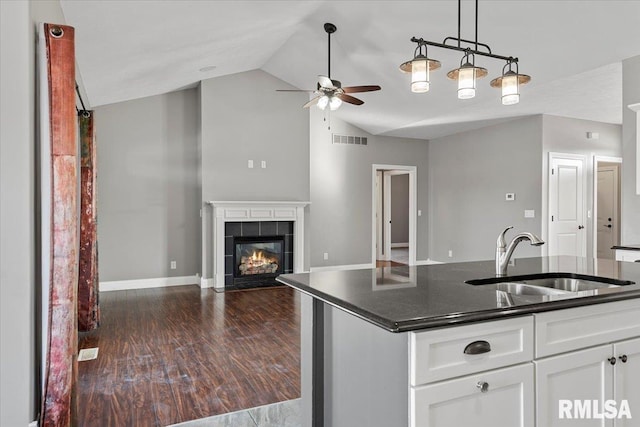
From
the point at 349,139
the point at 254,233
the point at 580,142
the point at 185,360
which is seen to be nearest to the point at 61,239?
the point at 185,360

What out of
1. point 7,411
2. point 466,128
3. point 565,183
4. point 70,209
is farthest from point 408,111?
point 7,411

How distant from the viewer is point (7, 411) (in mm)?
1851

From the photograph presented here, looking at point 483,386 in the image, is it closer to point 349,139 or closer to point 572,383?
point 572,383

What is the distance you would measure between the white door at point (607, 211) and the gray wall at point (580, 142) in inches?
38.8

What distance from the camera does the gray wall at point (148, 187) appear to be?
20.3ft

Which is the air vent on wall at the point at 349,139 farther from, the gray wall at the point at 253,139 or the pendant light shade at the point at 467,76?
the pendant light shade at the point at 467,76

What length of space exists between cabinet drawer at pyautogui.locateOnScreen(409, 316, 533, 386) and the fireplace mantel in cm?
527

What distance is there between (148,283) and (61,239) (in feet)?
15.2

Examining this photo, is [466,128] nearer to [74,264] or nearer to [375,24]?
[375,24]

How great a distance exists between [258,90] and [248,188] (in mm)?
1570

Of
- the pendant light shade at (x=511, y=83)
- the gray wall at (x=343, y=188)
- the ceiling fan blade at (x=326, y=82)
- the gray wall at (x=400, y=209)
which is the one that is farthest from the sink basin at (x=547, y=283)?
the gray wall at (x=400, y=209)

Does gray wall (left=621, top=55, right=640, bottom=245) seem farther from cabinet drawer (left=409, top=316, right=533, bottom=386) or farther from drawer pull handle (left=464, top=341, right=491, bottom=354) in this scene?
drawer pull handle (left=464, top=341, right=491, bottom=354)

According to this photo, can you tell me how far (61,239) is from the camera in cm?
215

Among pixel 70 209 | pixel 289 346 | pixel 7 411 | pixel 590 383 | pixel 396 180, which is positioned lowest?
pixel 289 346
